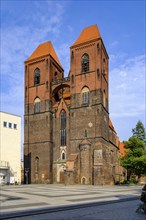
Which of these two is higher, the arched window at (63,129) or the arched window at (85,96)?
the arched window at (85,96)

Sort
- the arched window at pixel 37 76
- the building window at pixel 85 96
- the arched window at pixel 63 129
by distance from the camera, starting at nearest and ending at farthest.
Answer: the building window at pixel 85 96 → the arched window at pixel 63 129 → the arched window at pixel 37 76

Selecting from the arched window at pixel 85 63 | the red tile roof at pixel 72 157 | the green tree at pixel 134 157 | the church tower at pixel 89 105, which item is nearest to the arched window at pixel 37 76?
the church tower at pixel 89 105

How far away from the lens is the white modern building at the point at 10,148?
47281mm

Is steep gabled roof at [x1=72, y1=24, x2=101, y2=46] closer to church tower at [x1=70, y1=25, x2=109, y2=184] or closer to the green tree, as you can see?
church tower at [x1=70, y1=25, x2=109, y2=184]

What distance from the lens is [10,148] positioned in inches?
1913

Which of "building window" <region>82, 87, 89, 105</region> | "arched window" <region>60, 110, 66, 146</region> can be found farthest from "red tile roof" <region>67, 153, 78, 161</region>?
"building window" <region>82, 87, 89, 105</region>

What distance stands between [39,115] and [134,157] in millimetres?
18998

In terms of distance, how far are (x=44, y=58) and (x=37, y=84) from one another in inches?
203

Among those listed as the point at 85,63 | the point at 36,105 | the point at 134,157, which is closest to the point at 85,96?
the point at 85,63

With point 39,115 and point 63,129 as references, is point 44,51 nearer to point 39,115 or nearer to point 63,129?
point 39,115

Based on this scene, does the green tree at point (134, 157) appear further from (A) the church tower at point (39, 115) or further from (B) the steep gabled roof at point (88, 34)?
(B) the steep gabled roof at point (88, 34)

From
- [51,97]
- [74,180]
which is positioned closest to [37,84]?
[51,97]

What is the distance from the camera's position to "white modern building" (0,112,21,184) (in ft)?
155

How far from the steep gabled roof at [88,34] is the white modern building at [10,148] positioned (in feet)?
58.7
